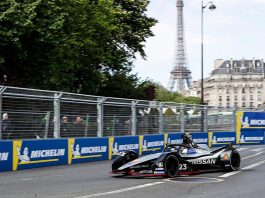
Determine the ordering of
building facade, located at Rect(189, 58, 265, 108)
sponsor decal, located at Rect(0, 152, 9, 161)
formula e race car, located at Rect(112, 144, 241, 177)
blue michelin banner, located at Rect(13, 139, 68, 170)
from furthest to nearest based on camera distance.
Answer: building facade, located at Rect(189, 58, 265, 108), blue michelin banner, located at Rect(13, 139, 68, 170), sponsor decal, located at Rect(0, 152, 9, 161), formula e race car, located at Rect(112, 144, 241, 177)

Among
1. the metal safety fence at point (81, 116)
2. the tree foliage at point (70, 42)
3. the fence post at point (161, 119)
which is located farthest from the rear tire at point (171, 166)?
the tree foliage at point (70, 42)

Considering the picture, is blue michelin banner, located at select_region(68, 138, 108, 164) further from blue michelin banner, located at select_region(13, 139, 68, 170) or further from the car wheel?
the car wheel

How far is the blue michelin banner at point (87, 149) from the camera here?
60.5ft

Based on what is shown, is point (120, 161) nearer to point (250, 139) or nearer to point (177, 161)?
point (177, 161)

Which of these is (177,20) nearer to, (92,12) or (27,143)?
(92,12)

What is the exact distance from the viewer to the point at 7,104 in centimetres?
1600

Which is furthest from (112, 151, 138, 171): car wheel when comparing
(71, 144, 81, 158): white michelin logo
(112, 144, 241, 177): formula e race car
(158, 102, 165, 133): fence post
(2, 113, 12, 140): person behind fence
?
(158, 102, 165, 133): fence post

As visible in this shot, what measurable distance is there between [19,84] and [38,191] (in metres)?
21.1

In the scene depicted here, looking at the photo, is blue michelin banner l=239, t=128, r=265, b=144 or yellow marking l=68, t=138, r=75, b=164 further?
blue michelin banner l=239, t=128, r=265, b=144

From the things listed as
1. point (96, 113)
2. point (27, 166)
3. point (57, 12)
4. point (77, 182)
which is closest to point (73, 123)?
point (96, 113)

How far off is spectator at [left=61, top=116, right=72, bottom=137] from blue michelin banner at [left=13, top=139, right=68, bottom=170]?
1.11 ft

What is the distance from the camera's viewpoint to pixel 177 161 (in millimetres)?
12844

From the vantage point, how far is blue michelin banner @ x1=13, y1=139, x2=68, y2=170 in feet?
52.6

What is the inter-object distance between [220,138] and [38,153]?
49.6ft
